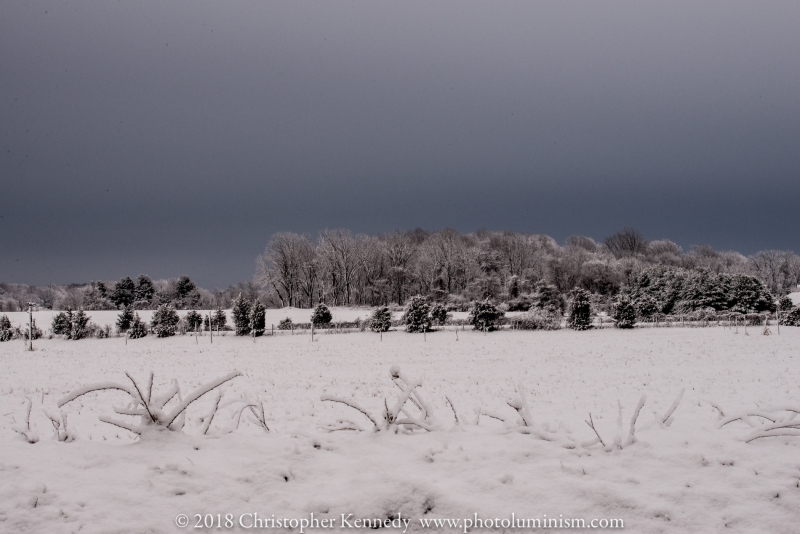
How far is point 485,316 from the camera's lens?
42.5m

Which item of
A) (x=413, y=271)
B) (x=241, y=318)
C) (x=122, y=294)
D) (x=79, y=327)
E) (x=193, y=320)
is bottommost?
(x=79, y=327)

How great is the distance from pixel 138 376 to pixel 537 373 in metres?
18.2

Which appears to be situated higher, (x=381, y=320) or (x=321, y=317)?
(x=321, y=317)

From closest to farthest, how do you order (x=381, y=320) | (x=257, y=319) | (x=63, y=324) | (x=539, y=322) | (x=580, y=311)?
1. (x=580, y=311)
2. (x=257, y=319)
3. (x=539, y=322)
4. (x=381, y=320)
5. (x=63, y=324)

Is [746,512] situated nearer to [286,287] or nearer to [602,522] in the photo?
[602,522]

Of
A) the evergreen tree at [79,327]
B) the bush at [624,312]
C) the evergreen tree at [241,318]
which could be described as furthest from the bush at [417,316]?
the evergreen tree at [79,327]

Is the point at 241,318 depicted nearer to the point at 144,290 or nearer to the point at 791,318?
the point at 144,290

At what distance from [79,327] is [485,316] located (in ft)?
130

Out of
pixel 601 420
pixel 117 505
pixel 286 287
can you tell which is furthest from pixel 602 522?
pixel 286 287

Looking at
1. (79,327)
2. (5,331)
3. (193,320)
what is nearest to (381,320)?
(193,320)

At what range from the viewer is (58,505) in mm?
3217

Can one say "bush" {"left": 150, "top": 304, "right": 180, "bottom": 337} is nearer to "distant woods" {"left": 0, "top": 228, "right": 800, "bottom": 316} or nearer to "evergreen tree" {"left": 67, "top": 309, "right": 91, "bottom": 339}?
"evergreen tree" {"left": 67, "top": 309, "right": 91, "bottom": 339}

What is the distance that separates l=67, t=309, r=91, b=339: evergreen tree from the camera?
43656 millimetres

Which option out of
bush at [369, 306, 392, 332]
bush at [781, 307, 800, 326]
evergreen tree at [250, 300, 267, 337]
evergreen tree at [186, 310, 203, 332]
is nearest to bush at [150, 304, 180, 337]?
evergreen tree at [186, 310, 203, 332]
